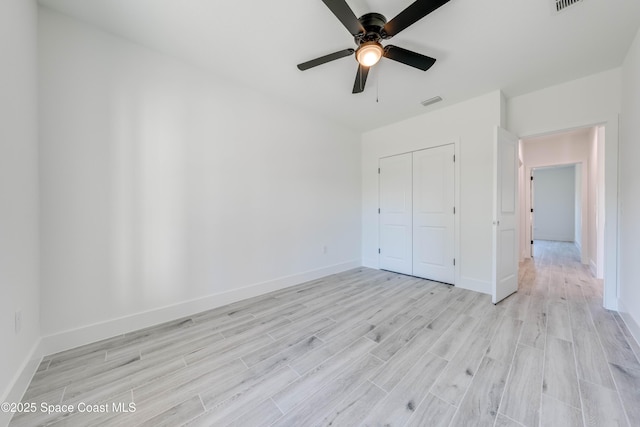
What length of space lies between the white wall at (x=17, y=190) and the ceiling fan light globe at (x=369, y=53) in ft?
6.90

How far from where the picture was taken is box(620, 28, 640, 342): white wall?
2.00 metres

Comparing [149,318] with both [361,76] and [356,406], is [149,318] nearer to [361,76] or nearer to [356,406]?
[356,406]

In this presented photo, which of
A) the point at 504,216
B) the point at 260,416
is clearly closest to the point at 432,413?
the point at 260,416

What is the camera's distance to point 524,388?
143 cm

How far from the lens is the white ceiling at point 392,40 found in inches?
69.2

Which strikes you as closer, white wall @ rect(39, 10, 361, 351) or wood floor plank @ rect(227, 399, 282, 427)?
wood floor plank @ rect(227, 399, 282, 427)

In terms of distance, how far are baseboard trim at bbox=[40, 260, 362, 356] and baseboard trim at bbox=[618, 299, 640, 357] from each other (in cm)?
324

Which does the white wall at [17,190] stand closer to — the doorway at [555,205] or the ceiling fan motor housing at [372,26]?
the ceiling fan motor housing at [372,26]

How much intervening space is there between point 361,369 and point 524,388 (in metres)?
0.97

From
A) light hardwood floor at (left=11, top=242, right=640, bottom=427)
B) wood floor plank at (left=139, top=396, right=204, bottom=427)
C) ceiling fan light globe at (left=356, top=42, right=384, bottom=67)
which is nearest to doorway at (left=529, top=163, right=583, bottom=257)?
light hardwood floor at (left=11, top=242, right=640, bottom=427)

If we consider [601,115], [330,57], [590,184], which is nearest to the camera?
[330,57]

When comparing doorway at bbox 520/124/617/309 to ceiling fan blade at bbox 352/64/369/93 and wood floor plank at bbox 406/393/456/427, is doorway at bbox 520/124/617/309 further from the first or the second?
wood floor plank at bbox 406/393/456/427

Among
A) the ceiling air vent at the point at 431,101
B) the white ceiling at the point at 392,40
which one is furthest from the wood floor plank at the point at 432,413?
the ceiling air vent at the point at 431,101

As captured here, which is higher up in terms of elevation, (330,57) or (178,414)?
(330,57)
